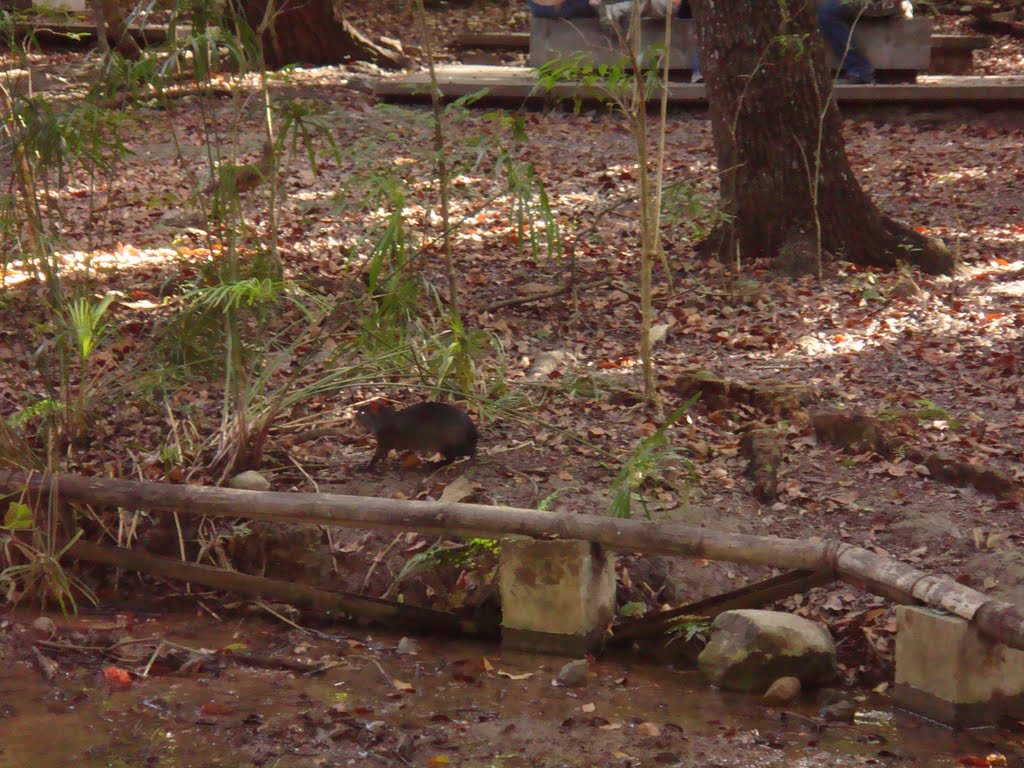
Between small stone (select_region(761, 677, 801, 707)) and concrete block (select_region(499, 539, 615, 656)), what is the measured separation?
692 millimetres

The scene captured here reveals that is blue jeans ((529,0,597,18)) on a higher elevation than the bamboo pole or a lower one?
higher

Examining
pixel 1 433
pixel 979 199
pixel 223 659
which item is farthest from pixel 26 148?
pixel 979 199

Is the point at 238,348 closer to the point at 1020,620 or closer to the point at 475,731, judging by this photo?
the point at 475,731

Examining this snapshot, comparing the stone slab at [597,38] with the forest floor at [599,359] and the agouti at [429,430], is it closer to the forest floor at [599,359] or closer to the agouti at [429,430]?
the forest floor at [599,359]

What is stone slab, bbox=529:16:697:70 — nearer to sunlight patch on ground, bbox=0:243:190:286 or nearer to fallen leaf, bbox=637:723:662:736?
sunlight patch on ground, bbox=0:243:190:286

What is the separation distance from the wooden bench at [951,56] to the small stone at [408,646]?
10.4 metres

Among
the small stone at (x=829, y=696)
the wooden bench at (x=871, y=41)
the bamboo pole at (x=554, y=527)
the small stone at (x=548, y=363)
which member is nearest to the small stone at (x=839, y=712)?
the small stone at (x=829, y=696)

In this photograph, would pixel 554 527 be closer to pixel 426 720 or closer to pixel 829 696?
pixel 426 720

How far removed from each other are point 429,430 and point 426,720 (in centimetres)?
151

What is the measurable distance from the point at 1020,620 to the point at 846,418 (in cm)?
201

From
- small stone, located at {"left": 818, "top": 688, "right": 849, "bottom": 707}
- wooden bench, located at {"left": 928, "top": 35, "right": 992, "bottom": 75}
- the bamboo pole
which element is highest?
wooden bench, located at {"left": 928, "top": 35, "right": 992, "bottom": 75}

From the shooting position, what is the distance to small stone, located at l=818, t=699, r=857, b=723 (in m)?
3.78

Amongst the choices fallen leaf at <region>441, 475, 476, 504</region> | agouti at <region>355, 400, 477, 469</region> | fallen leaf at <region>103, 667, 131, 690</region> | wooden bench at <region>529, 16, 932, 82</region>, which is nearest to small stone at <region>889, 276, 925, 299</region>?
agouti at <region>355, 400, 477, 469</region>

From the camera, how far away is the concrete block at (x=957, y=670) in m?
3.59
